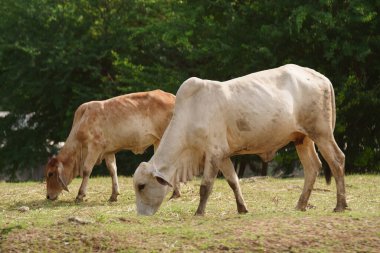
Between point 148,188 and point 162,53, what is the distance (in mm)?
13974

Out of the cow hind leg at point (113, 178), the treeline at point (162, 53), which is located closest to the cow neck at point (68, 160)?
the cow hind leg at point (113, 178)

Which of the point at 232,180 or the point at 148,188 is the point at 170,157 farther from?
the point at 232,180

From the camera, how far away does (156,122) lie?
13180 mm

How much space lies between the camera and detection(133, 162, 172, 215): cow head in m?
Answer: 9.91

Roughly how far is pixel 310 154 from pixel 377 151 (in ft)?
32.3

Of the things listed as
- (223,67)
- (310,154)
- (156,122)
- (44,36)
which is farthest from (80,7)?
(310,154)

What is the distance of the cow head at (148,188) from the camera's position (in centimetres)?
991

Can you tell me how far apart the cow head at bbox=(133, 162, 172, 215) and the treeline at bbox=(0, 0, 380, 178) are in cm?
849

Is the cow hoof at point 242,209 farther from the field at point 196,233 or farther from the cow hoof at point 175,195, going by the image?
the cow hoof at point 175,195

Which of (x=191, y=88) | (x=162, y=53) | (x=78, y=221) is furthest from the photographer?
(x=162, y=53)

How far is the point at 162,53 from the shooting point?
2367 cm

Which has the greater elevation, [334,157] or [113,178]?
[334,157]

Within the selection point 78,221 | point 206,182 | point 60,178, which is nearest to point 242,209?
point 206,182

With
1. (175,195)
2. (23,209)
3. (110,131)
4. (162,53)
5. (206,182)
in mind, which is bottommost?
(23,209)
